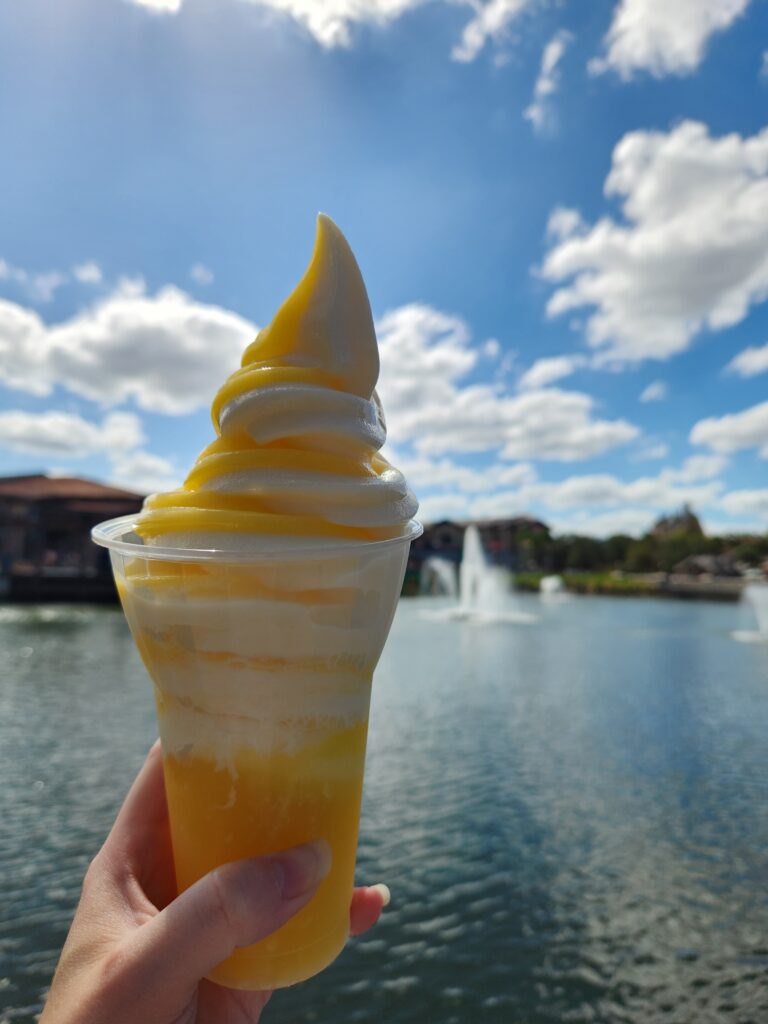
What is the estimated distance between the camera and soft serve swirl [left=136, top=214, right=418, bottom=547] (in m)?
1.21

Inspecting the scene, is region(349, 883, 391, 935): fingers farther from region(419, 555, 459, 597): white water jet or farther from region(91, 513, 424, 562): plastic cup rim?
Result: region(419, 555, 459, 597): white water jet

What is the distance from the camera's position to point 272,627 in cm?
112

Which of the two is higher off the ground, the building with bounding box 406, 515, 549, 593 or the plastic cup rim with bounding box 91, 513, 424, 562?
the building with bounding box 406, 515, 549, 593

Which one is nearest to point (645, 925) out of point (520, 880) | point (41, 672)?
point (520, 880)

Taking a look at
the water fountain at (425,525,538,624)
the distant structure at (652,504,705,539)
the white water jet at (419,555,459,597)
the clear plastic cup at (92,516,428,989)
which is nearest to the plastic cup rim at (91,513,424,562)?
the clear plastic cup at (92,516,428,989)

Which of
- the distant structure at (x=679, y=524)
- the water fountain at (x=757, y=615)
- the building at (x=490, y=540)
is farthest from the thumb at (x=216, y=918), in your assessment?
the distant structure at (x=679, y=524)

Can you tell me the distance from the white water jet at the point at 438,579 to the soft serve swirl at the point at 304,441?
125 feet

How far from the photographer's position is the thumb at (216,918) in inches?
42.8

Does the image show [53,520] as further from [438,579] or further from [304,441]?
[304,441]

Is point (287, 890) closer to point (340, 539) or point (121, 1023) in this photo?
point (121, 1023)

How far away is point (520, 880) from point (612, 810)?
6.16ft

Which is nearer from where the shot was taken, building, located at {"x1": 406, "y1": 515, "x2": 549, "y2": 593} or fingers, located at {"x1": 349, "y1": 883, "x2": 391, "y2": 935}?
fingers, located at {"x1": 349, "y1": 883, "x2": 391, "y2": 935}

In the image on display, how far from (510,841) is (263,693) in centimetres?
579

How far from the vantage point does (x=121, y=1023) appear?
1059mm
